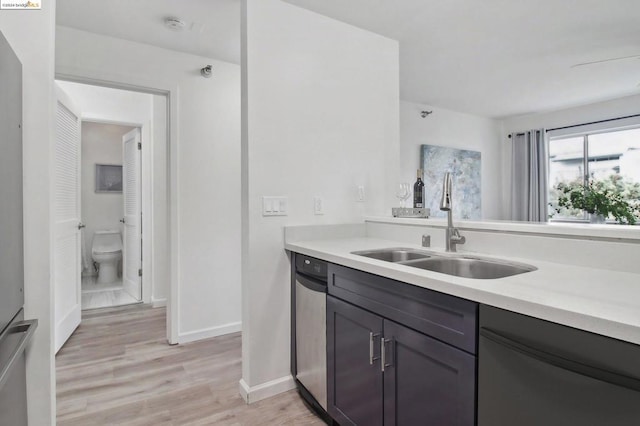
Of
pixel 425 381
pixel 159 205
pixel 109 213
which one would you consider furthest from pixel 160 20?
pixel 109 213

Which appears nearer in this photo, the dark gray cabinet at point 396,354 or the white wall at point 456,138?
the dark gray cabinet at point 396,354

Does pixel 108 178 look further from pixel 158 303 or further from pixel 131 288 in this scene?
pixel 158 303

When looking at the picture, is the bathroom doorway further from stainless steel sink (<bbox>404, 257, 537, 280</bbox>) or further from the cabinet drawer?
stainless steel sink (<bbox>404, 257, 537, 280</bbox>)

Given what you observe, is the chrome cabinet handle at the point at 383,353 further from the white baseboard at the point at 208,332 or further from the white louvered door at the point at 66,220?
the white louvered door at the point at 66,220

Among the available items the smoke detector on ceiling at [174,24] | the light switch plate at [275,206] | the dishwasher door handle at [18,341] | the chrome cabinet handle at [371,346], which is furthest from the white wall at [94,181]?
the chrome cabinet handle at [371,346]

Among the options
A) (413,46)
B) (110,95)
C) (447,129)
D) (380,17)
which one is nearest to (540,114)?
(447,129)

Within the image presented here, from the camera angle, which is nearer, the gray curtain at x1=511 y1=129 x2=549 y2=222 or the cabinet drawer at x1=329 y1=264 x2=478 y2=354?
the cabinet drawer at x1=329 y1=264 x2=478 y2=354

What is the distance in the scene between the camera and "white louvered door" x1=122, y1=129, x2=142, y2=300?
4027 millimetres

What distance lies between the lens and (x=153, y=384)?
2.21 metres

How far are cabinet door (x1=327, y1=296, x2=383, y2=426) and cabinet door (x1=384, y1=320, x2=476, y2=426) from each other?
0.22 feet

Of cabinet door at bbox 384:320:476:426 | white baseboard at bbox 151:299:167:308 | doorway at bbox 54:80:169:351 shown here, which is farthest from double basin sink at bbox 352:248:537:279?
white baseboard at bbox 151:299:167:308

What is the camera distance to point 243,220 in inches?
81.4

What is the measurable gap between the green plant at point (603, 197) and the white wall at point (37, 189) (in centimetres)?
450

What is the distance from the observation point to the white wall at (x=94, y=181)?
17.5ft
